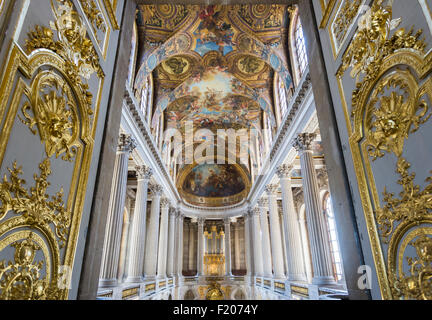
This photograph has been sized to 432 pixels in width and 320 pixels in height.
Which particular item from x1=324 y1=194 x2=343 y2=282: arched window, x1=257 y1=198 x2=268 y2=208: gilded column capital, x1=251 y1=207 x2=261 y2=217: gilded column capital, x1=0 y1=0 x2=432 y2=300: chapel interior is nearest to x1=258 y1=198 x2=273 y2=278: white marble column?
x1=257 y1=198 x2=268 y2=208: gilded column capital

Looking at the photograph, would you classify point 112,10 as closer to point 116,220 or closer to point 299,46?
point 116,220

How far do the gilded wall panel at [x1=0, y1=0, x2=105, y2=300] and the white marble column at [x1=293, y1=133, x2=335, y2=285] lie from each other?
7.57 m

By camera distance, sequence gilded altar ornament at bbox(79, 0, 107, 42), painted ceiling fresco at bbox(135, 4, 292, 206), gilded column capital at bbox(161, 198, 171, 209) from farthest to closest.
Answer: gilded column capital at bbox(161, 198, 171, 209) → painted ceiling fresco at bbox(135, 4, 292, 206) → gilded altar ornament at bbox(79, 0, 107, 42)

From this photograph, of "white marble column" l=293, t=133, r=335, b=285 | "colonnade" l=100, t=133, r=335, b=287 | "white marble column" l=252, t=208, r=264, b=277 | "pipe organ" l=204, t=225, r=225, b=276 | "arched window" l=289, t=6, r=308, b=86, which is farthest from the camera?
"pipe organ" l=204, t=225, r=225, b=276

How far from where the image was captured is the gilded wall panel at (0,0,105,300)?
6.55ft

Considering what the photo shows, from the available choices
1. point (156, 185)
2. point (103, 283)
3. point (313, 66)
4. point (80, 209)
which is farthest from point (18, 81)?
point (156, 185)

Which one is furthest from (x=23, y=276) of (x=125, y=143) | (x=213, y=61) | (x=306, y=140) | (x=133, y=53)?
(x=213, y=61)

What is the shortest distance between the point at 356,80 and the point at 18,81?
3.77 m

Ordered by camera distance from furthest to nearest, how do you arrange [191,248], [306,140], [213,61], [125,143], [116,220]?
[191,248]
[213,61]
[125,143]
[306,140]
[116,220]

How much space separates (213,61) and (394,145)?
38.9 feet

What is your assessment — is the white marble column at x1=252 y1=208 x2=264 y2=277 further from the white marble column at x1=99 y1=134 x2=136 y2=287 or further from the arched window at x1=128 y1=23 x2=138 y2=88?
the arched window at x1=128 y1=23 x2=138 y2=88

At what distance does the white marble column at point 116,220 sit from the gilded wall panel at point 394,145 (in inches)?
312

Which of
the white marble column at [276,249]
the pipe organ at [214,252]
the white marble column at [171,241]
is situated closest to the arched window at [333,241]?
the white marble column at [276,249]

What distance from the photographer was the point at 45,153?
2447mm
